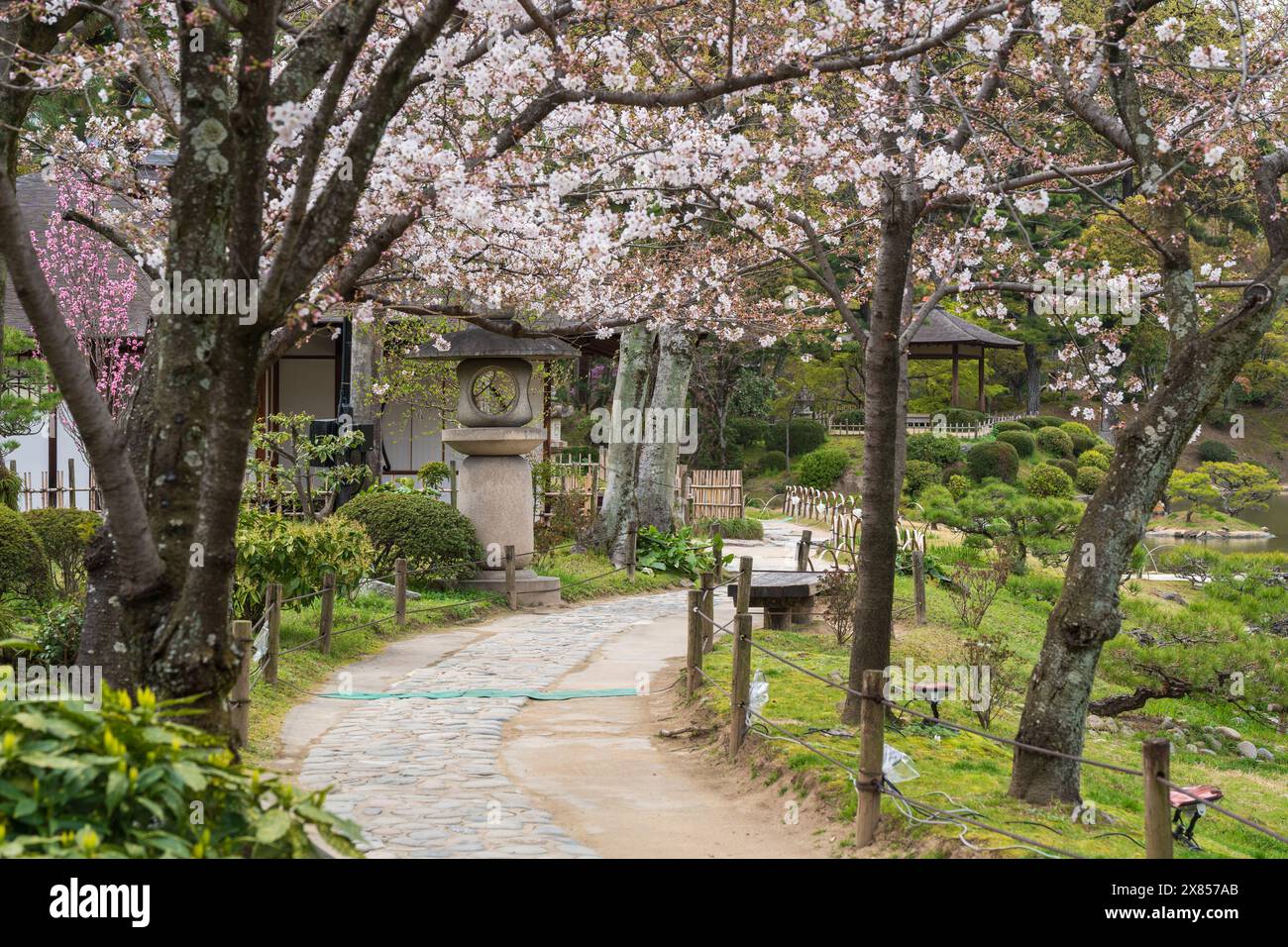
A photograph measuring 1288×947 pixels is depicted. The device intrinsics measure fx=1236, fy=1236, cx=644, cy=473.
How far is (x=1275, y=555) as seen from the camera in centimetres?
1909

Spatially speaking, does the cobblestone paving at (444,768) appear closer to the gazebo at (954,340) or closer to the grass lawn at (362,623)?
the grass lawn at (362,623)

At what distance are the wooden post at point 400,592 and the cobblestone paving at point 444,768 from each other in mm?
1007

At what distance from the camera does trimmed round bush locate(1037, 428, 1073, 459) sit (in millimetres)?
37938

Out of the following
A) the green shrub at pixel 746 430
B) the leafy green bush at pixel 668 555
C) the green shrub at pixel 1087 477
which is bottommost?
the leafy green bush at pixel 668 555

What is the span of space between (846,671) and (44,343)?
7.64 meters

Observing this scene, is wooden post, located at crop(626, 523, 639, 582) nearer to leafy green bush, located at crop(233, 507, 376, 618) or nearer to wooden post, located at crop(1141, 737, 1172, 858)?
leafy green bush, located at crop(233, 507, 376, 618)

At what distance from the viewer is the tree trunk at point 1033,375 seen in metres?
46.2

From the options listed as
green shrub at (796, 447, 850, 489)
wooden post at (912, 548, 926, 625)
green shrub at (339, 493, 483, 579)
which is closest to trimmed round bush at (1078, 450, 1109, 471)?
green shrub at (796, 447, 850, 489)

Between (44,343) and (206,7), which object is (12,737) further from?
(206,7)

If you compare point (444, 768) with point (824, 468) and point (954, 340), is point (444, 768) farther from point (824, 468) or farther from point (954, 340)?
point (954, 340)

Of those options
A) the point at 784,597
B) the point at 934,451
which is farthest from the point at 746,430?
the point at 784,597

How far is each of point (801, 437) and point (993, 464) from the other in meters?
6.43

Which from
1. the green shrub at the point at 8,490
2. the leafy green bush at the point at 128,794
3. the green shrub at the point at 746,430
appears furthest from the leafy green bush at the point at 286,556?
the green shrub at the point at 746,430
